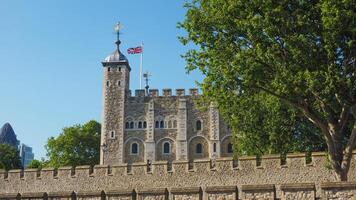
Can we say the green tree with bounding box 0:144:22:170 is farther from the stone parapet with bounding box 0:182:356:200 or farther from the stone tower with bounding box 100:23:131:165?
the stone parapet with bounding box 0:182:356:200

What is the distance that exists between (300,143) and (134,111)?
33881mm

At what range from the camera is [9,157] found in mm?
53688

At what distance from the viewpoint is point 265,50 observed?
16.1 metres

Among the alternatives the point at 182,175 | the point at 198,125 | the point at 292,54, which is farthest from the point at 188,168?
the point at 198,125

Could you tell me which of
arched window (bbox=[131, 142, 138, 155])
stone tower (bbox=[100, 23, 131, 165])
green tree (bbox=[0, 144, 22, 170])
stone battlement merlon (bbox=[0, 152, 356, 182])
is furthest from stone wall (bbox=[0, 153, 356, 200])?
arched window (bbox=[131, 142, 138, 155])

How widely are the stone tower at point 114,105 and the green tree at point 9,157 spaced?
29.8 feet

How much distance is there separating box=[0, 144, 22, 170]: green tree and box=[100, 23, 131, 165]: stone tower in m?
9.08

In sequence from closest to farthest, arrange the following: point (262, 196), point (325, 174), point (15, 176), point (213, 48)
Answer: point (262, 196) → point (213, 48) → point (325, 174) → point (15, 176)

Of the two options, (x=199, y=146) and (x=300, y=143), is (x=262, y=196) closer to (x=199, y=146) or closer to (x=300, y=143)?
(x=300, y=143)

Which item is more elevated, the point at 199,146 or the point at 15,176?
the point at 199,146

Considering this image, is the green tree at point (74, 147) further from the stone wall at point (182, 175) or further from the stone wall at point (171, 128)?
the stone wall at point (182, 175)

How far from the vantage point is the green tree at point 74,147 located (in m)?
56.4

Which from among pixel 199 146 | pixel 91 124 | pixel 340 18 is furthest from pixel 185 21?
pixel 91 124

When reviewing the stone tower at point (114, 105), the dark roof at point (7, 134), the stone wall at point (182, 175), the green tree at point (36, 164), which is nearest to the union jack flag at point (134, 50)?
the stone tower at point (114, 105)
